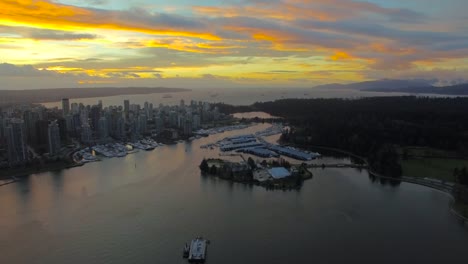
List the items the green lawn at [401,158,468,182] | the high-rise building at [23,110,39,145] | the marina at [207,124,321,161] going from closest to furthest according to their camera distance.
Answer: the green lawn at [401,158,468,182], the marina at [207,124,321,161], the high-rise building at [23,110,39,145]

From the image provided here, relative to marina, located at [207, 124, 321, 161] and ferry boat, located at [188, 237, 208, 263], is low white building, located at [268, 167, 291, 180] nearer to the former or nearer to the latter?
marina, located at [207, 124, 321, 161]

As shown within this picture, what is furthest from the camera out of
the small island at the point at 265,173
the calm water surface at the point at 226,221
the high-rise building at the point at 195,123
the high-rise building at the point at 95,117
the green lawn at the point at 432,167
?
the high-rise building at the point at 195,123

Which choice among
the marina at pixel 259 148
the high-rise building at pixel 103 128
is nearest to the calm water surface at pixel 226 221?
the marina at pixel 259 148

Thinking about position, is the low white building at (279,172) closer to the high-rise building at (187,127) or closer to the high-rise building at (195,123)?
the high-rise building at (187,127)

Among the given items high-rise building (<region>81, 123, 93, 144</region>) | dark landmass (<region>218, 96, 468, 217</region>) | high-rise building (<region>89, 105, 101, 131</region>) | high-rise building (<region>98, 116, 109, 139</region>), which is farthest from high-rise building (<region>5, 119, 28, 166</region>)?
dark landmass (<region>218, 96, 468, 217</region>)

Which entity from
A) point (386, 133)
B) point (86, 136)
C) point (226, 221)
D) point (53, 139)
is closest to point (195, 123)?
point (86, 136)
